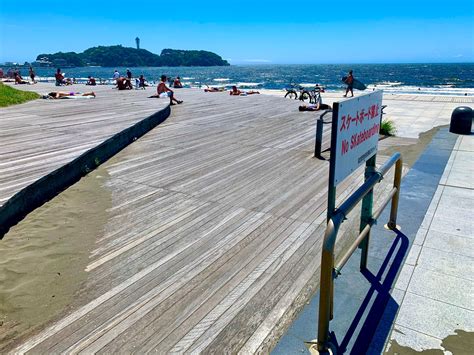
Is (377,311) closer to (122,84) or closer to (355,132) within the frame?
(355,132)

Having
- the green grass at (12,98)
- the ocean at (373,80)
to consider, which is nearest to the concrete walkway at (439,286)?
the green grass at (12,98)

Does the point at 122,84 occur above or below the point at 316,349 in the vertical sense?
above

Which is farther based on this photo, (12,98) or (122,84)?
(122,84)

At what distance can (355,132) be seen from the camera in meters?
2.84

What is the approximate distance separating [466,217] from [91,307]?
4.82 metres

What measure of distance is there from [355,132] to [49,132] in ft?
26.8

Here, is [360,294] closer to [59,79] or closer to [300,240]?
[300,240]

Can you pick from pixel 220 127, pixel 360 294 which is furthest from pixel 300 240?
pixel 220 127

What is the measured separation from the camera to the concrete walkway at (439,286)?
106 inches

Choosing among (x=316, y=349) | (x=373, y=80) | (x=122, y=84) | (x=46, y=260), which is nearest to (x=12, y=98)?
(x=122, y=84)

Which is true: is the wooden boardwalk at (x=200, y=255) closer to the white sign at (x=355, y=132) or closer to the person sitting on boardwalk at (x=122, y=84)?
the white sign at (x=355, y=132)

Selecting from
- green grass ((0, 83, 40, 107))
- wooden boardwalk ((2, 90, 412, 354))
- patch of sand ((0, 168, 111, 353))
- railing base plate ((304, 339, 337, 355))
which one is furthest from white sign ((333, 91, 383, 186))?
green grass ((0, 83, 40, 107))

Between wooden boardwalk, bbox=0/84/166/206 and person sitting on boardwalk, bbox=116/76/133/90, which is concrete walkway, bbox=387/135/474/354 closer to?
wooden boardwalk, bbox=0/84/166/206

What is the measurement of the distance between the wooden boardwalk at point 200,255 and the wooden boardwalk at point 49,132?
0.99 meters
